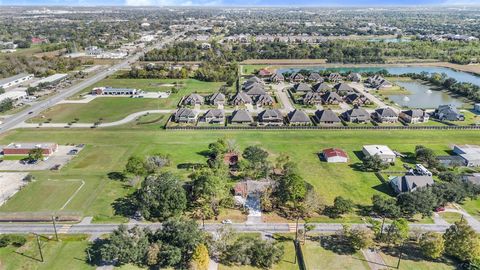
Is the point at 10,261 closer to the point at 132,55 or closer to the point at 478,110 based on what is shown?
the point at 478,110

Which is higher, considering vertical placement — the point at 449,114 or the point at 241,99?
the point at 241,99

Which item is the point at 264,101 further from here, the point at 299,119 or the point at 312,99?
the point at 299,119

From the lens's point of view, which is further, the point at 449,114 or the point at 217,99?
the point at 217,99

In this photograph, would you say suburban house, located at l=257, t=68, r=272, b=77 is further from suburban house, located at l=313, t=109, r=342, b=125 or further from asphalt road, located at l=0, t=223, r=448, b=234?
asphalt road, located at l=0, t=223, r=448, b=234

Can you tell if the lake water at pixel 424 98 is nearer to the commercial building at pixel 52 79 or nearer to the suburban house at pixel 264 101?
the suburban house at pixel 264 101

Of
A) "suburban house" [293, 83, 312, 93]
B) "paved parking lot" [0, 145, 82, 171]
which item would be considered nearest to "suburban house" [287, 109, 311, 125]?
"suburban house" [293, 83, 312, 93]

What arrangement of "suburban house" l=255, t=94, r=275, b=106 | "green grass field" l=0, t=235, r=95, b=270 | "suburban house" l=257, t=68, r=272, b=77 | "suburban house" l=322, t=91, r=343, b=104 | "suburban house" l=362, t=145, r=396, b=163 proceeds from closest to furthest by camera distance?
"green grass field" l=0, t=235, r=95, b=270
"suburban house" l=362, t=145, r=396, b=163
"suburban house" l=255, t=94, r=275, b=106
"suburban house" l=322, t=91, r=343, b=104
"suburban house" l=257, t=68, r=272, b=77

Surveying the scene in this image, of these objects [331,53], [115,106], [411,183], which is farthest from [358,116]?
[331,53]

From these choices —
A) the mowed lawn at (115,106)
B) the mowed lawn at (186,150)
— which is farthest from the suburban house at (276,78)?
the mowed lawn at (186,150)
